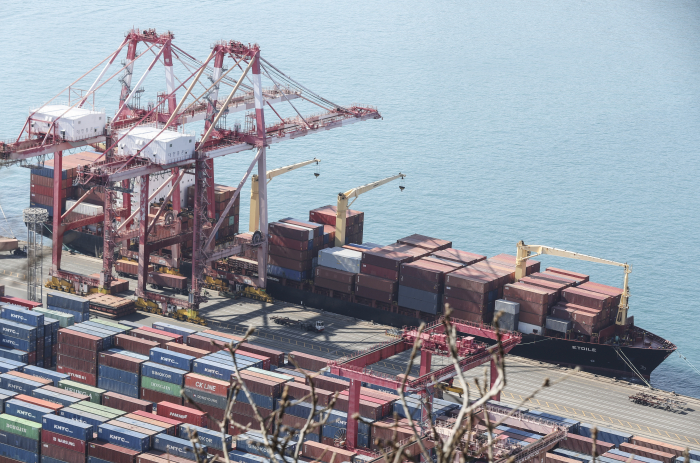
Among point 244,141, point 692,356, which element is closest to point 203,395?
point 244,141

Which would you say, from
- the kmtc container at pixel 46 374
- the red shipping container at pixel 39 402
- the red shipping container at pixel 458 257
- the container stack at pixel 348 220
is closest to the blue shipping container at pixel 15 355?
the kmtc container at pixel 46 374

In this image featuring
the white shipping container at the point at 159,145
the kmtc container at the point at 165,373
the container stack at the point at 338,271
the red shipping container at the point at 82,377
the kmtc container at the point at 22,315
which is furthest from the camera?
the container stack at the point at 338,271

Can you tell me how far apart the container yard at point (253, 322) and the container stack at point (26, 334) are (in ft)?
0.44

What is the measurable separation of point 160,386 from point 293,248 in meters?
35.9

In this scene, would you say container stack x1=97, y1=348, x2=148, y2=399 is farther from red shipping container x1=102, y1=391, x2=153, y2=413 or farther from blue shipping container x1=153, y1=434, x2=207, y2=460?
blue shipping container x1=153, y1=434, x2=207, y2=460

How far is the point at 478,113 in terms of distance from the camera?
19075cm

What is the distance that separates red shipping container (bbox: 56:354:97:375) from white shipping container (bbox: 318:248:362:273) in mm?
33241

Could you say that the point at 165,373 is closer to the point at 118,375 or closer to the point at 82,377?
the point at 118,375

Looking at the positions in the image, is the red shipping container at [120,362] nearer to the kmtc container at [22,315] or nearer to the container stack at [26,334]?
the container stack at [26,334]

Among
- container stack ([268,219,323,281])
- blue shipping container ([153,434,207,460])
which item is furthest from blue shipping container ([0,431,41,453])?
container stack ([268,219,323,281])

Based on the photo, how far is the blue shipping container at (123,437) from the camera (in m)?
63.8

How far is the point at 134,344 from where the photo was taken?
79812 millimetres

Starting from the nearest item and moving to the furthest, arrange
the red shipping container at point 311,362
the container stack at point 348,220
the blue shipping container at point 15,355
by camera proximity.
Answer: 1. the red shipping container at point 311,362
2. the blue shipping container at point 15,355
3. the container stack at point 348,220

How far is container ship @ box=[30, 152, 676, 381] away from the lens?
3821 inches
